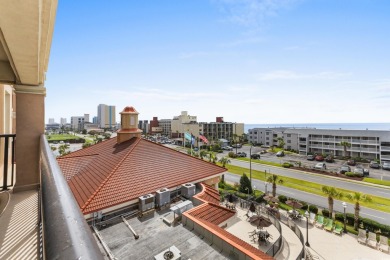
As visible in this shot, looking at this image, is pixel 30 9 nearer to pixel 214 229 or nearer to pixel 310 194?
pixel 214 229

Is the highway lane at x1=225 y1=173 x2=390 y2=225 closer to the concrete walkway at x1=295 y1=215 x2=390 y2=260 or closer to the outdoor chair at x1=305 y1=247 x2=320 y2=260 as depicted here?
the concrete walkway at x1=295 y1=215 x2=390 y2=260

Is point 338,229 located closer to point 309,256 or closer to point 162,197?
point 309,256

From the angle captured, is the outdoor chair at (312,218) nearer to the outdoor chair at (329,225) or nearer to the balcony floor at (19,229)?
the outdoor chair at (329,225)

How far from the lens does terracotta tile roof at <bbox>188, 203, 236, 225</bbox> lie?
1105cm

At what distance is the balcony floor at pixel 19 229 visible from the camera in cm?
293

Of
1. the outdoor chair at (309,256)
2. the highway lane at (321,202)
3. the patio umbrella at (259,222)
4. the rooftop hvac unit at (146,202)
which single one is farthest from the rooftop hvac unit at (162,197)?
the highway lane at (321,202)

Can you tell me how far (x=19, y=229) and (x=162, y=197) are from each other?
29.3ft

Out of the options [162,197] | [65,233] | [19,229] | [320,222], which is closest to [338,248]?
[320,222]

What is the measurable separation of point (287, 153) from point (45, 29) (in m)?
70.5

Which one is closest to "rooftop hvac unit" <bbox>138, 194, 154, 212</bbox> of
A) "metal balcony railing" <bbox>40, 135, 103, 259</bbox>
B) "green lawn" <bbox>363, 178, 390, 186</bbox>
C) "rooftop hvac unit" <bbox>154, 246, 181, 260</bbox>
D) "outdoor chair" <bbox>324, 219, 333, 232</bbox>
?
"rooftop hvac unit" <bbox>154, 246, 181, 260</bbox>

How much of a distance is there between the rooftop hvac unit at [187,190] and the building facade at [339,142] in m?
57.6

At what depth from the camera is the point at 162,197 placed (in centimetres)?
1209

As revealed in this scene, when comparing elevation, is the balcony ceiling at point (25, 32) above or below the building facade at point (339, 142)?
above

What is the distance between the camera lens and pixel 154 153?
16.7m
